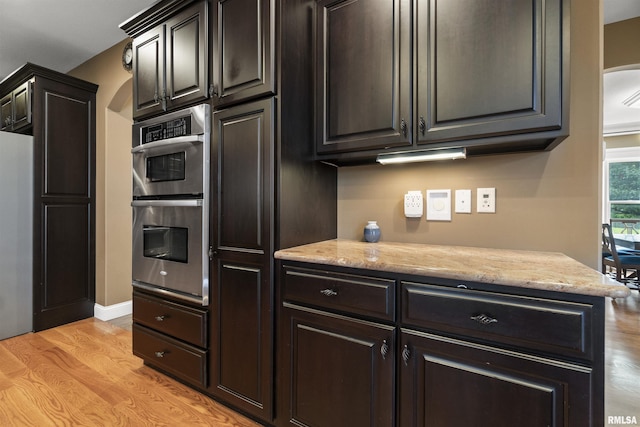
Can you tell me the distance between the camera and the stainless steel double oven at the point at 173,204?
5.61 feet

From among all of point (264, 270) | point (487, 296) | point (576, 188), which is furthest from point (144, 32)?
point (576, 188)

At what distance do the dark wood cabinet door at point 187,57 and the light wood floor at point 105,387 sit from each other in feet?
5.81

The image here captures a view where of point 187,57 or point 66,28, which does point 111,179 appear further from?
point 187,57

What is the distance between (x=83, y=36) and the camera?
281 cm

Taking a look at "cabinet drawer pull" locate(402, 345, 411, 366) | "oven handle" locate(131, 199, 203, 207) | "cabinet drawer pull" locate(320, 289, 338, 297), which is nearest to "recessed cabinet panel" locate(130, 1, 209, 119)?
"oven handle" locate(131, 199, 203, 207)

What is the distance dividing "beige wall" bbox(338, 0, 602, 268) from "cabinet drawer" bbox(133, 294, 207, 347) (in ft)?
4.10

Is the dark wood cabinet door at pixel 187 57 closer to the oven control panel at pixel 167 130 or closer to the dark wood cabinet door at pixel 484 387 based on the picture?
the oven control panel at pixel 167 130

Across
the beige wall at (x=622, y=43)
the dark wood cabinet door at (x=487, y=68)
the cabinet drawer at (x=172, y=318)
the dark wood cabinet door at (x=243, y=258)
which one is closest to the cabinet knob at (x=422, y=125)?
the dark wood cabinet door at (x=487, y=68)

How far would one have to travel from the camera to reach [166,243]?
1.90m

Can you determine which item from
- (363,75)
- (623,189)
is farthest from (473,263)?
(623,189)

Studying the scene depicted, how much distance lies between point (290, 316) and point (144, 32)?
6.85ft

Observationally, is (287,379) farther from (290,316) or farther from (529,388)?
(529,388)
